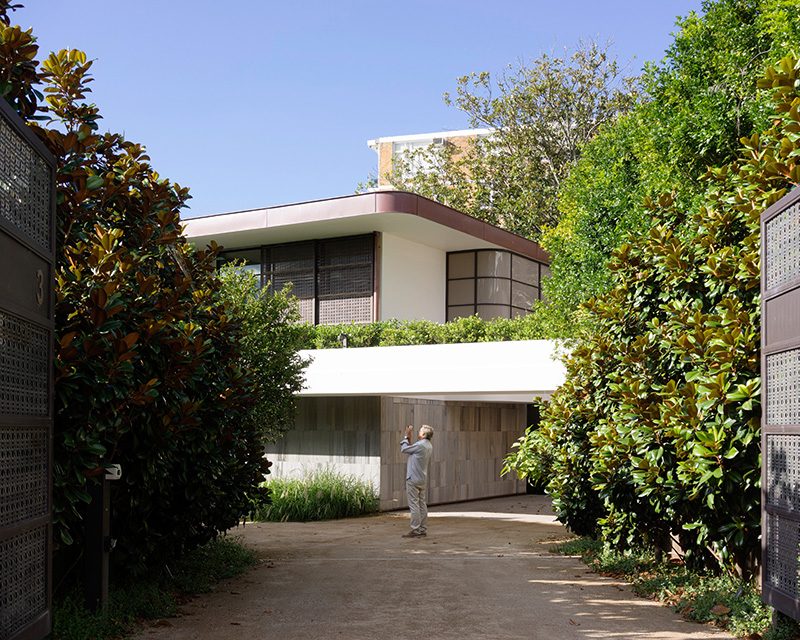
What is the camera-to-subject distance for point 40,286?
468 cm

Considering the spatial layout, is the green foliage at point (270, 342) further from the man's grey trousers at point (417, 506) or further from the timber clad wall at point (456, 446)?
the timber clad wall at point (456, 446)

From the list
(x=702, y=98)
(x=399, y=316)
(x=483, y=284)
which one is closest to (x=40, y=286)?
(x=702, y=98)

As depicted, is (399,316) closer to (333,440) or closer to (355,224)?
(355,224)

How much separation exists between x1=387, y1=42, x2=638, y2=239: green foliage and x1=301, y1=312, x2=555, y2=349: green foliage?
47.7 feet

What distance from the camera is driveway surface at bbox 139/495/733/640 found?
271 inches

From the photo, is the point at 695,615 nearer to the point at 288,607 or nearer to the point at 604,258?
the point at 288,607

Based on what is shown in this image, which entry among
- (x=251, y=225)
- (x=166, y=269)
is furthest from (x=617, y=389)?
(x=251, y=225)

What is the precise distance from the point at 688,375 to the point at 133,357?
14.5 feet

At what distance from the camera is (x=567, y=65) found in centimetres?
3241

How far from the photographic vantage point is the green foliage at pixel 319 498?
54.1ft

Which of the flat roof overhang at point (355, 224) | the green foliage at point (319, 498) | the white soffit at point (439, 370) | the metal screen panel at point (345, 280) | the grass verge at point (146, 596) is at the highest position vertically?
the flat roof overhang at point (355, 224)

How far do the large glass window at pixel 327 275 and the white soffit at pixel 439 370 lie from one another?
12.9 feet

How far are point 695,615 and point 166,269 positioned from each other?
5530mm

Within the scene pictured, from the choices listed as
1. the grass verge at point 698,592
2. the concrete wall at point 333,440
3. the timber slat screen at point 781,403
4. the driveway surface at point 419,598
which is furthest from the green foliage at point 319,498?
the timber slat screen at point 781,403
